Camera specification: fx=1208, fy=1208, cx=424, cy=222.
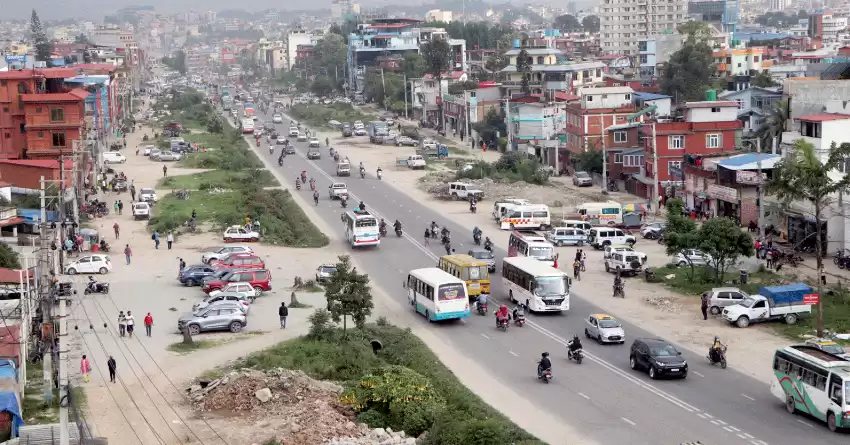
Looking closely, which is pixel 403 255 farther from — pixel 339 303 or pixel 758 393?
pixel 758 393

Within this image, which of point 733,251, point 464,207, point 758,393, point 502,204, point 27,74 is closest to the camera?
point 758,393

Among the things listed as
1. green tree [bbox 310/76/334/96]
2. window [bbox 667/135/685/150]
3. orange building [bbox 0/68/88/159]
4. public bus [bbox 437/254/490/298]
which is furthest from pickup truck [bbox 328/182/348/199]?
green tree [bbox 310/76/334/96]

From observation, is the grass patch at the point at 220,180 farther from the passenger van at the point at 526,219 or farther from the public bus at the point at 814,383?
the public bus at the point at 814,383

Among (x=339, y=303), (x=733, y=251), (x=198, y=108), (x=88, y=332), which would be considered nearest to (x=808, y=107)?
(x=733, y=251)

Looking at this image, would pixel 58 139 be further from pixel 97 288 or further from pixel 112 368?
pixel 112 368

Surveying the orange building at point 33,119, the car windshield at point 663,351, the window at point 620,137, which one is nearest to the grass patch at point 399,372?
the car windshield at point 663,351

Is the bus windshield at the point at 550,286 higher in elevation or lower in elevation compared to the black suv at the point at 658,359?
higher
